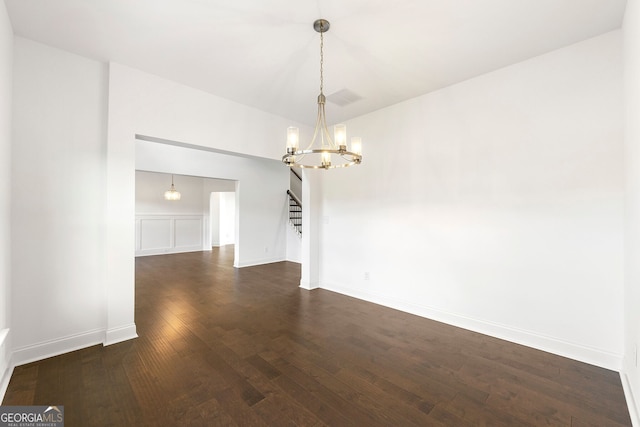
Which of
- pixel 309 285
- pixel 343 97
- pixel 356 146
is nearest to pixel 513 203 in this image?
pixel 356 146

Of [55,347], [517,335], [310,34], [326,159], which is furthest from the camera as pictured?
[517,335]

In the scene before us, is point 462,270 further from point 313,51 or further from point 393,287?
point 313,51

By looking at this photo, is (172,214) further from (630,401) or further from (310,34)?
(630,401)

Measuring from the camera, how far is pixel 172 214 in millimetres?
8922

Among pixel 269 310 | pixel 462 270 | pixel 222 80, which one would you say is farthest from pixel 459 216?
pixel 222 80

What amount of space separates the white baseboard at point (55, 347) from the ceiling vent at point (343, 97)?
157 inches

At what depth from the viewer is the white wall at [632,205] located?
1780mm

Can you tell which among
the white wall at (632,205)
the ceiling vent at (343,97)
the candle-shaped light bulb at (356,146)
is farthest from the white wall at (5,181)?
the white wall at (632,205)

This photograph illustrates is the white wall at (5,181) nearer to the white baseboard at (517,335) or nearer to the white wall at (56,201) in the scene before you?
the white wall at (56,201)

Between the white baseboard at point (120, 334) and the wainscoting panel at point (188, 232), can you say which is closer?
the white baseboard at point (120, 334)

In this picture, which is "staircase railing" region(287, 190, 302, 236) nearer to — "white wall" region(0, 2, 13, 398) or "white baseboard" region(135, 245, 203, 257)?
"white baseboard" region(135, 245, 203, 257)

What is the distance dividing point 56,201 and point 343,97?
3517mm

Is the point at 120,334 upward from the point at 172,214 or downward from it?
downward

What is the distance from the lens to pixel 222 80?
322 cm
